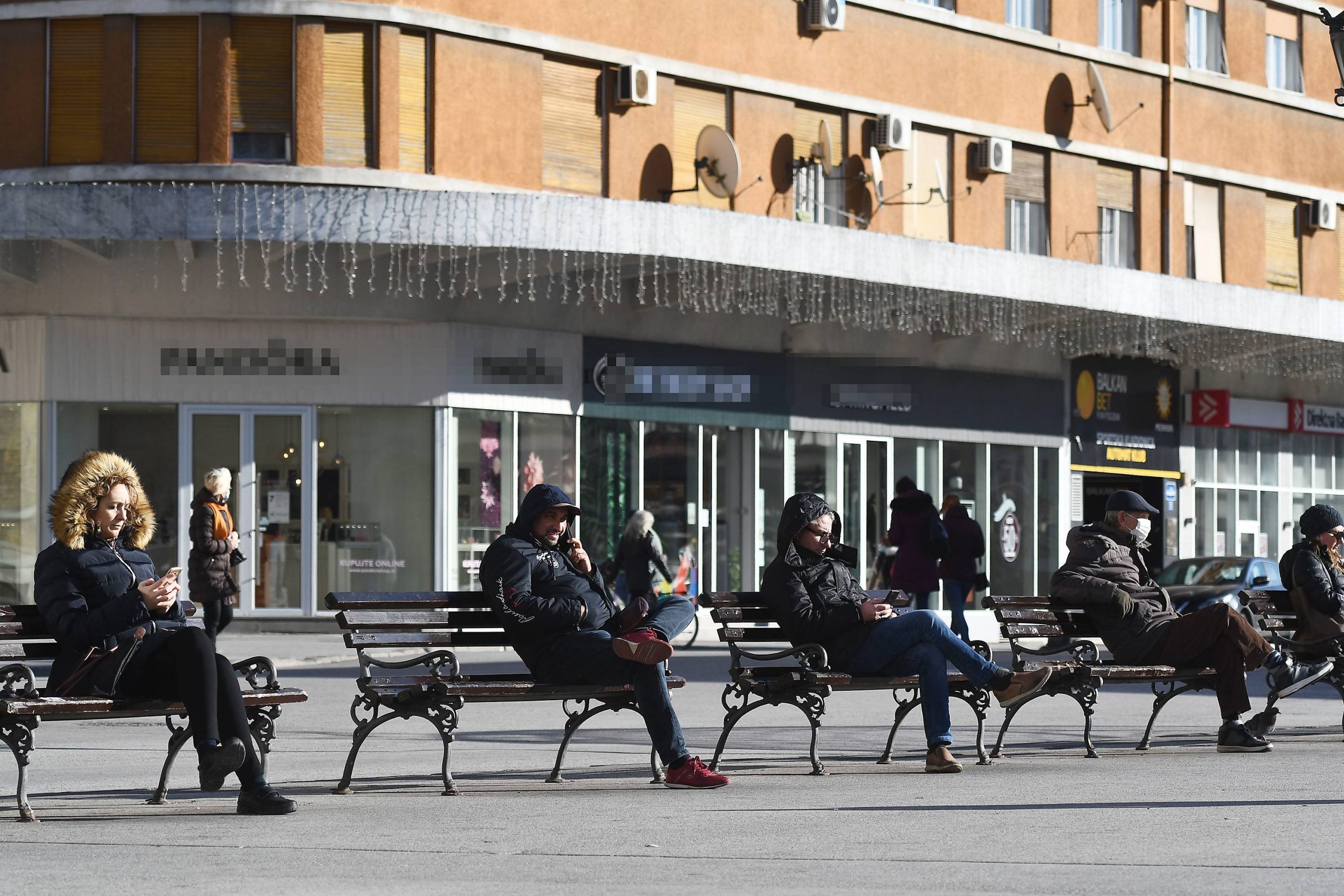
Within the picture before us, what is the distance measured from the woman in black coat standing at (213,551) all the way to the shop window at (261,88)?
271 inches

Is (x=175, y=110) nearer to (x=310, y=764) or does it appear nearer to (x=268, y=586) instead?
(x=268, y=586)

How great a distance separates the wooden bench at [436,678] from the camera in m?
9.16

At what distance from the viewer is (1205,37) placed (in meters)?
33.3

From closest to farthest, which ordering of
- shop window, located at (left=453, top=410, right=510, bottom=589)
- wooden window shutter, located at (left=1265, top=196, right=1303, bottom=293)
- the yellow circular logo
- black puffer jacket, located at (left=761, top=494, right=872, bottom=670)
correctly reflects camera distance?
black puffer jacket, located at (left=761, top=494, right=872, bottom=670) < shop window, located at (left=453, top=410, right=510, bottom=589) < the yellow circular logo < wooden window shutter, located at (left=1265, top=196, right=1303, bottom=293)

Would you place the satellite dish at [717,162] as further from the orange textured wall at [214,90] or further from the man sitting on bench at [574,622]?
the man sitting on bench at [574,622]

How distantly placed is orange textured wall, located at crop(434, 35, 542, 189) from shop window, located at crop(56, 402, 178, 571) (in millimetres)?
4163

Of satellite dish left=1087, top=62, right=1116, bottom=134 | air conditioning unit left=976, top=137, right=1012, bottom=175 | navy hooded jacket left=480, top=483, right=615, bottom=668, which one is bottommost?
navy hooded jacket left=480, top=483, right=615, bottom=668

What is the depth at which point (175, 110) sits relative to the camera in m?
23.3

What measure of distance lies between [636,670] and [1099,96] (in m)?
23.3

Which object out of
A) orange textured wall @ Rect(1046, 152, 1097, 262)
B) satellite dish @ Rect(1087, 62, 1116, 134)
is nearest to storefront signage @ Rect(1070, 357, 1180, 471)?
orange textured wall @ Rect(1046, 152, 1097, 262)

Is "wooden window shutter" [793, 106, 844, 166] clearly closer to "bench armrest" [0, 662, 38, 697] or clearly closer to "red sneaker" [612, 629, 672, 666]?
"red sneaker" [612, 629, 672, 666]

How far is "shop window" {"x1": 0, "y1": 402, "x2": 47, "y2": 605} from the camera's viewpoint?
23797 millimetres

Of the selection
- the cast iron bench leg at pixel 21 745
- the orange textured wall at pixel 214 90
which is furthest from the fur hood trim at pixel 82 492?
the orange textured wall at pixel 214 90

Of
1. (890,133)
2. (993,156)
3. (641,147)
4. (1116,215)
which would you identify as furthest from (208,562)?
(1116,215)
